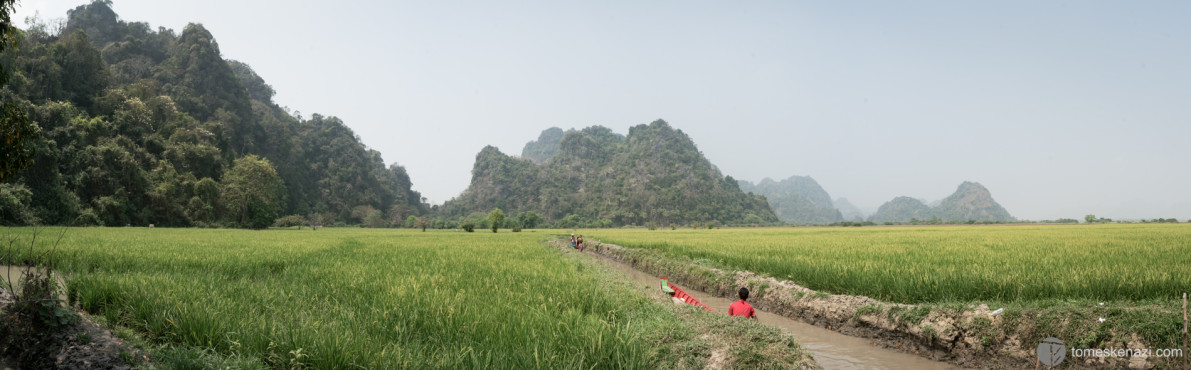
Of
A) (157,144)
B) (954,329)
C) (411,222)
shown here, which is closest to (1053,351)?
(954,329)

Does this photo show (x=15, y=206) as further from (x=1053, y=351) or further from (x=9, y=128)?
(x=1053, y=351)

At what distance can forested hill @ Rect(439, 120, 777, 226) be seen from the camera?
95.0 m

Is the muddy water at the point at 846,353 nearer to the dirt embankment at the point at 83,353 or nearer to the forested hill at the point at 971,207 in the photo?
the dirt embankment at the point at 83,353

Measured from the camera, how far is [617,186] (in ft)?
347

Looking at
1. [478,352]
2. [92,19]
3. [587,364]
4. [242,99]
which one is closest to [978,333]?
[587,364]

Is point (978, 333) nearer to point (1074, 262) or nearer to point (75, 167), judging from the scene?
point (1074, 262)

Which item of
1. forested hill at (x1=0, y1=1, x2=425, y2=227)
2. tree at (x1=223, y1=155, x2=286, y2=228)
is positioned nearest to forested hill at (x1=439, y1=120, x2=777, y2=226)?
forested hill at (x1=0, y1=1, x2=425, y2=227)

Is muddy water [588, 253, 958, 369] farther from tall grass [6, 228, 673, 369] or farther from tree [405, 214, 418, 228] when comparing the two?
tree [405, 214, 418, 228]

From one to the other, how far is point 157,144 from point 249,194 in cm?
782

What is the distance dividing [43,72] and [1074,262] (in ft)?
202

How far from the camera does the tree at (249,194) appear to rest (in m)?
44.3

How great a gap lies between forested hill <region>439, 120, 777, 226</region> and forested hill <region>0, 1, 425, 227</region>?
102 ft

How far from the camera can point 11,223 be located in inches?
950

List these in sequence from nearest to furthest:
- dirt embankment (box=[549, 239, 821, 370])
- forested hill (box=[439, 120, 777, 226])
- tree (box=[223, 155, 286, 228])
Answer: dirt embankment (box=[549, 239, 821, 370]) → tree (box=[223, 155, 286, 228]) → forested hill (box=[439, 120, 777, 226])
